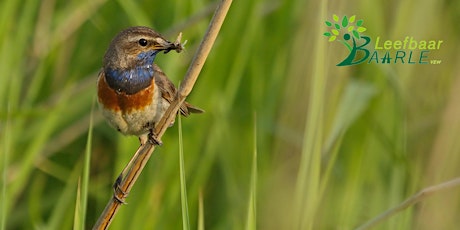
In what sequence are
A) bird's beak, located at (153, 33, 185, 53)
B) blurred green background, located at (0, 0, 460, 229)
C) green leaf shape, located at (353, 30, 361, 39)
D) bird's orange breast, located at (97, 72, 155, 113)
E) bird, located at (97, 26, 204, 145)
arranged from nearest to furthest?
bird's beak, located at (153, 33, 185, 53), bird, located at (97, 26, 204, 145), bird's orange breast, located at (97, 72, 155, 113), green leaf shape, located at (353, 30, 361, 39), blurred green background, located at (0, 0, 460, 229)

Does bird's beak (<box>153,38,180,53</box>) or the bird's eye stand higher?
the bird's eye

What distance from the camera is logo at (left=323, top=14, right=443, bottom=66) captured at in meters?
3.07

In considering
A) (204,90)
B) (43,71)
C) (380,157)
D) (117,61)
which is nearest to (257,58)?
(204,90)

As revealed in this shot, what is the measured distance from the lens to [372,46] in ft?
10.9

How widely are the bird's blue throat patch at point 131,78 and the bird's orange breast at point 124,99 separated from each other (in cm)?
Result: 2

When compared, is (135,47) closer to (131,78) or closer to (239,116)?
(131,78)

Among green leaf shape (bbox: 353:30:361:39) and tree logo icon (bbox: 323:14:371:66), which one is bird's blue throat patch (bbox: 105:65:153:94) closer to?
tree logo icon (bbox: 323:14:371:66)

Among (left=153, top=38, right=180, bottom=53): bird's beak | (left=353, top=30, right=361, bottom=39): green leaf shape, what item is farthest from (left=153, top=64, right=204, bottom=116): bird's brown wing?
(left=353, top=30, right=361, bottom=39): green leaf shape

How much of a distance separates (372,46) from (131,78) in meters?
1.08

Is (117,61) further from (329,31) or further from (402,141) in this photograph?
(402,141)

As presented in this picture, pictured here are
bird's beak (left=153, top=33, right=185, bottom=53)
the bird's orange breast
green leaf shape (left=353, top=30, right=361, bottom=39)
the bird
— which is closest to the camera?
bird's beak (left=153, top=33, right=185, bottom=53)

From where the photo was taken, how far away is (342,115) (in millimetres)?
2855

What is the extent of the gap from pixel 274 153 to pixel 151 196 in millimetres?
849

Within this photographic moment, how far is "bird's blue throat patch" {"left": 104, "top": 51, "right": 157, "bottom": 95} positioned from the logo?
0.64m
